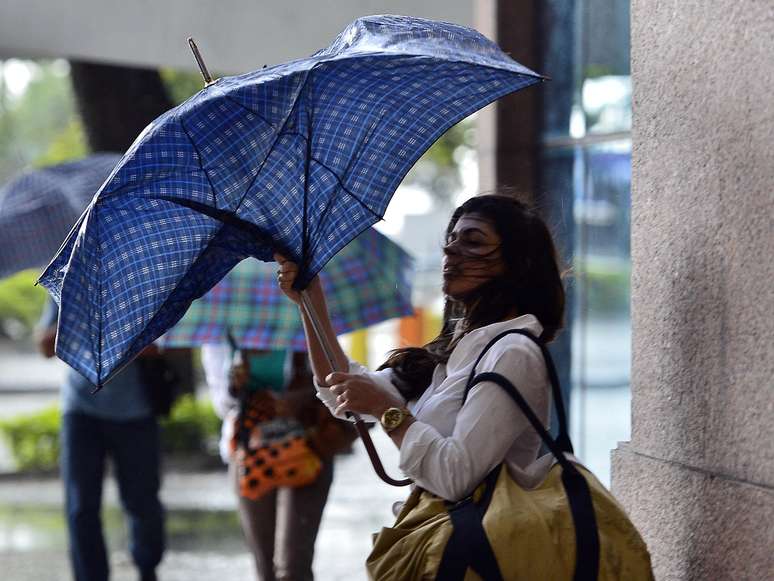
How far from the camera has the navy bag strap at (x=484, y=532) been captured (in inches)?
111

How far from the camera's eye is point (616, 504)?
2934 millimetres

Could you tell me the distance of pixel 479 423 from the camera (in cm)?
294

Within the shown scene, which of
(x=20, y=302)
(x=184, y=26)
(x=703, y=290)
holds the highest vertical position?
(x=184, y=26)

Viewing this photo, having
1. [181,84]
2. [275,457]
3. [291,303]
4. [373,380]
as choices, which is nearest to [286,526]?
[275,457]

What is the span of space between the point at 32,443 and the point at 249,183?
1144cm

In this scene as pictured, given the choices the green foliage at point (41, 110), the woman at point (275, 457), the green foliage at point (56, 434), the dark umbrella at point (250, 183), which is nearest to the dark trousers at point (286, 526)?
the woman at point (275, 457)

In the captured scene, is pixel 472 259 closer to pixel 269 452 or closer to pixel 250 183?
pixel 250 183

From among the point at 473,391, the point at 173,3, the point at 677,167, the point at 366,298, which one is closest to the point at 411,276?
the point at 366,298

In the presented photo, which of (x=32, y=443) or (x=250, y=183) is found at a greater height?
(x=250, y=183)

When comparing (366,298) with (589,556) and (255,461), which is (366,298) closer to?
(255,461)

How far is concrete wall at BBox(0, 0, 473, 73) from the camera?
1009 cm

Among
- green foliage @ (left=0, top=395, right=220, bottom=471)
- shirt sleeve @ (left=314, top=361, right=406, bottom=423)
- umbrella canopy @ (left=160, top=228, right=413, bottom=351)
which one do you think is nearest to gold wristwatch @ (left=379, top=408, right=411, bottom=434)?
shirt sleeve @ (left=314, top=361, right=406, bottom=423)

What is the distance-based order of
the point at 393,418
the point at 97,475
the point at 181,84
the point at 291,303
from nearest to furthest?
the point at 393,418
the point at 291,303
the point at 97,475
the point at 181,84

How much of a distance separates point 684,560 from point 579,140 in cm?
323
